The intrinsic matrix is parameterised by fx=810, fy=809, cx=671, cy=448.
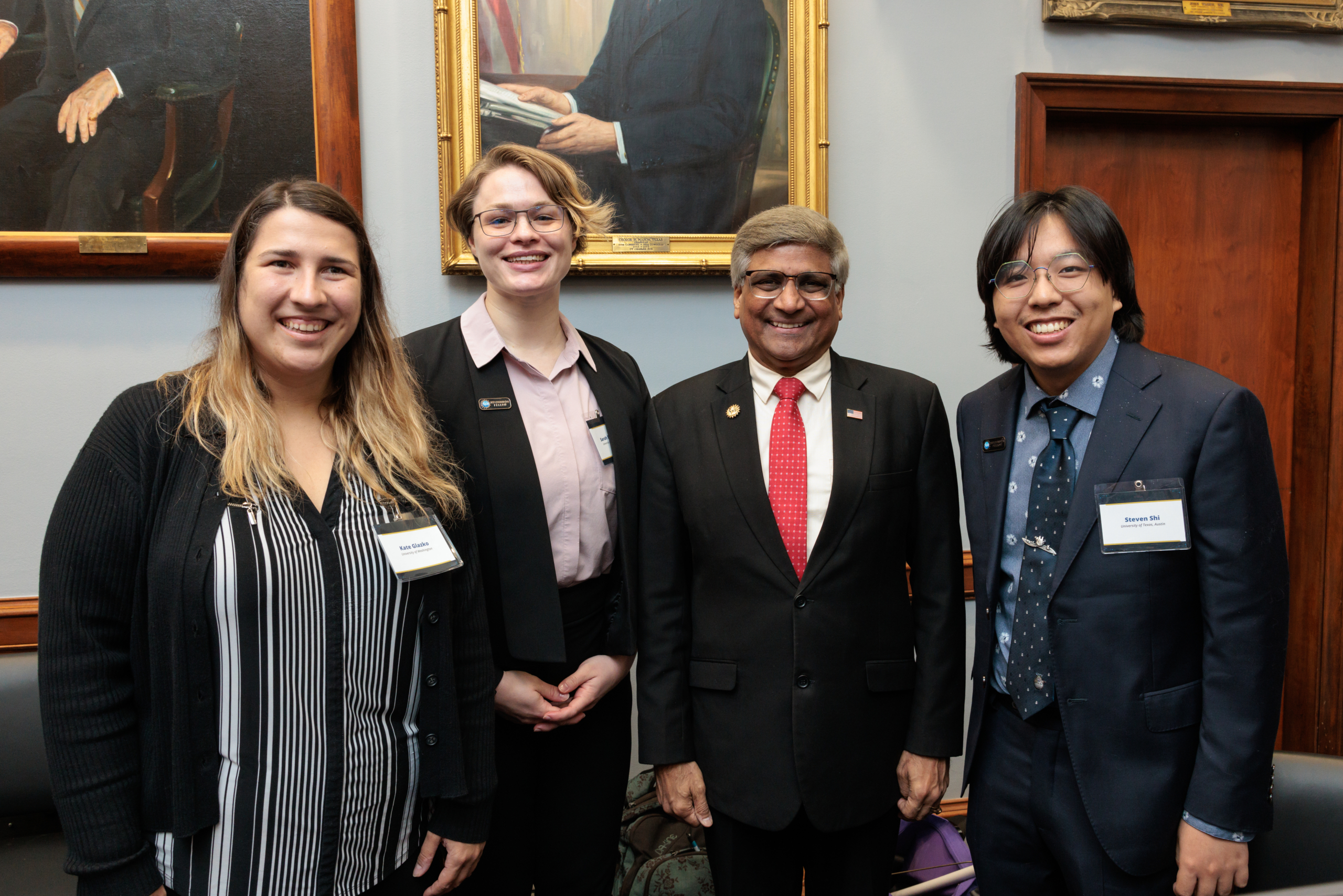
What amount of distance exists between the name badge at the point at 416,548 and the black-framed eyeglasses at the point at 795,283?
32.2 inches

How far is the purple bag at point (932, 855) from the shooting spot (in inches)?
93.9

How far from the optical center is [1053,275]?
1.56 meters

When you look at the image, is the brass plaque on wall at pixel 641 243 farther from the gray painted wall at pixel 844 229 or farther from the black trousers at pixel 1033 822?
the black trousers at pixel 1033 822

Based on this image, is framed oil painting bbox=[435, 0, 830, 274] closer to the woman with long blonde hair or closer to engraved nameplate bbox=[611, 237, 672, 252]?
engraved nameplate bbox=[611, 237, 672, 252]

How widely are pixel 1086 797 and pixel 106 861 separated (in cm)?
161

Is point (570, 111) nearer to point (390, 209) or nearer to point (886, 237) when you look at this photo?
point (390, 209)

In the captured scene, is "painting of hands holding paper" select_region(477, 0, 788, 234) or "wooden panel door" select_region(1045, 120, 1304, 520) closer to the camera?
"painting of hands holding paper" select_region(477, 0, 788, 234)

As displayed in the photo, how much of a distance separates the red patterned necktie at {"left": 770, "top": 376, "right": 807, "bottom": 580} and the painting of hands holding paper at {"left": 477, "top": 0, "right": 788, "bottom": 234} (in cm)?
117

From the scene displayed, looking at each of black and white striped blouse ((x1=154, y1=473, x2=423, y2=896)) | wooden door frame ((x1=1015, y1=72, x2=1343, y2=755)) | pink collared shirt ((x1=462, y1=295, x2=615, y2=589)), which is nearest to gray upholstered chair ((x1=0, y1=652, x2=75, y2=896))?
black and white striped blouse ((x1=154, y1=473, x2=423, y2=896))

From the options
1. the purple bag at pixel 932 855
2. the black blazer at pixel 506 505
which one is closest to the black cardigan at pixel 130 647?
the black blazer at pixel 506 505

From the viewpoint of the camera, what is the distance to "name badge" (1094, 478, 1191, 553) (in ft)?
4.64

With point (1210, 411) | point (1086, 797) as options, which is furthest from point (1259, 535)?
point (1086, 797)

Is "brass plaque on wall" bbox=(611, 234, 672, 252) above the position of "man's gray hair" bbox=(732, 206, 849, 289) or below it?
above

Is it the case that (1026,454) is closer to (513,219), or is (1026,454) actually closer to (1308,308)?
(513,219)
